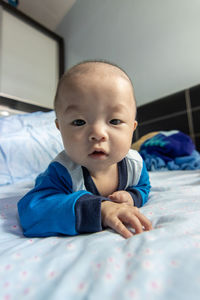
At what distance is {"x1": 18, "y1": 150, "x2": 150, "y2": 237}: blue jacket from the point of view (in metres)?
0.38

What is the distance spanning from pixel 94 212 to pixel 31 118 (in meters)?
1.11

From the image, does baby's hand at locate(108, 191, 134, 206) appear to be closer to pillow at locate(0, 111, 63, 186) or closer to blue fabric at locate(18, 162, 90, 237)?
blue fabric at locate(18, 162, 90, 237)

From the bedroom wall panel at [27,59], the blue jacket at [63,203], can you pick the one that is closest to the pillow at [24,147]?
the blue jacket at [63,203]

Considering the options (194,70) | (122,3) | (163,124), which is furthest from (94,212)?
(122,3)

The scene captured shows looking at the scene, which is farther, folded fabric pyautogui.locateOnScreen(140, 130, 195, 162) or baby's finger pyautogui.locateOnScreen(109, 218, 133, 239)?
folded fabric pyautogui.locateOnScreen(140, 130, 195, 162)

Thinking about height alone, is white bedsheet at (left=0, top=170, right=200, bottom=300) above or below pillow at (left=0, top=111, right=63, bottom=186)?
below

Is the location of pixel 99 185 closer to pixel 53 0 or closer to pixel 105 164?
pixel 105 164

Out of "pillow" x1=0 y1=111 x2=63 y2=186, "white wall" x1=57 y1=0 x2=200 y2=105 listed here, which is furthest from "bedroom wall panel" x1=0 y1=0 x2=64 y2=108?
"pillow" x1=0 y1=111 x2=63 y2=186

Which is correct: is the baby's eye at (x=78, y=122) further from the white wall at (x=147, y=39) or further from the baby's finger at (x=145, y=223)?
the white wall at (x=147, y=39)

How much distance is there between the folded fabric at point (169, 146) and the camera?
1313 millimetres

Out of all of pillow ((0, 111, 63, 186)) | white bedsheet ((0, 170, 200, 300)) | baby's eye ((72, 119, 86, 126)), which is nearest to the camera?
Result: white bedsheet ((0, 170, 200, 300))

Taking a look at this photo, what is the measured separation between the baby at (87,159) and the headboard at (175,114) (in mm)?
1237

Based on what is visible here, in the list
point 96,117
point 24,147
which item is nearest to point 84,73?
A: point 96,117

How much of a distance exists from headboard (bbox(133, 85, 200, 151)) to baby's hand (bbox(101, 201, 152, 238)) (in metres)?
1.36
